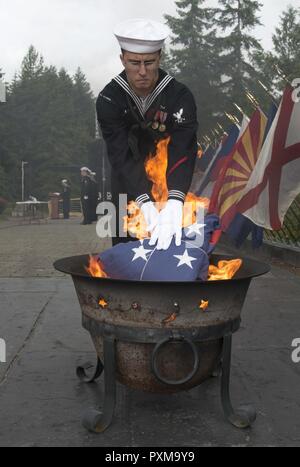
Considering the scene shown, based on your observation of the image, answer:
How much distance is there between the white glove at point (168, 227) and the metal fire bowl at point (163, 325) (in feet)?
0.99

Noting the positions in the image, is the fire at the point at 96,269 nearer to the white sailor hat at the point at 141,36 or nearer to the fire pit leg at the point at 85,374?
the fire pit leg at the point at 85,374

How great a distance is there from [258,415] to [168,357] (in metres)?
0.64

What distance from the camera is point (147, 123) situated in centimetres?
306

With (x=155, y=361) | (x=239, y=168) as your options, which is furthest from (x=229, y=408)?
(x=239, y=168)

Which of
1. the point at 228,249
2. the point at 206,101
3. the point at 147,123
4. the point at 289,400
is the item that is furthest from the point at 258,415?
the point at 206,101

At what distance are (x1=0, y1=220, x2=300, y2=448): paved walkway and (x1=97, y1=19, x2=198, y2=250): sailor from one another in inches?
43.2

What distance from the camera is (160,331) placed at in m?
2.34

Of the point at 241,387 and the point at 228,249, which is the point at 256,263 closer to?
the point at 241,387

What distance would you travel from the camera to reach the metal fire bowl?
231 cm

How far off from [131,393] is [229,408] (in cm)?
65

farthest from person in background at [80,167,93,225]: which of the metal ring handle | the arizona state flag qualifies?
the metal ring handle

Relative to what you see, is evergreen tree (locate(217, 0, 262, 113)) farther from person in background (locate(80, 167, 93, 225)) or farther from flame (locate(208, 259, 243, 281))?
flame (locate(208, 259, 243, 281))

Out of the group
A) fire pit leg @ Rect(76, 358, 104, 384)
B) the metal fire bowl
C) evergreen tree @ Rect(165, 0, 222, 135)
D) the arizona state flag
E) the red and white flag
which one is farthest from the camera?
evergreen tree @ Rect(165, 0, 222, 135)

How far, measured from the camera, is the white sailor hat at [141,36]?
285 centimetres
